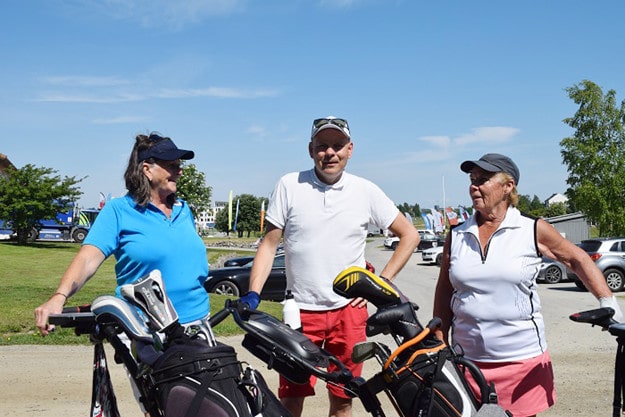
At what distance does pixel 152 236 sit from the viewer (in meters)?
3.66

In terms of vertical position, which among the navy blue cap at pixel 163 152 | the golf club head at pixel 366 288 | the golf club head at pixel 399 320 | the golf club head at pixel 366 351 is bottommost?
the golf club head at pixel 366 351

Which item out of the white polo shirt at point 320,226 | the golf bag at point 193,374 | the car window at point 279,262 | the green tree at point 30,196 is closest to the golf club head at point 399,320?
the golf bag at point 193,374

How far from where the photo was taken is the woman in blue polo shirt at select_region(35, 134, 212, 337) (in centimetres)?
362

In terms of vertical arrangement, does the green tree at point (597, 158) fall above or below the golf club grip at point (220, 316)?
above

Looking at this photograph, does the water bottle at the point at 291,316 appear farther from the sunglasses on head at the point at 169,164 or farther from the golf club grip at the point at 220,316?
the sunglasses on head at the point at 169,164

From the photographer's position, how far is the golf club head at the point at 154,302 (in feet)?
8.84

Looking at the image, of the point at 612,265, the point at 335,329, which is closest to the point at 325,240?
the point at 335,329

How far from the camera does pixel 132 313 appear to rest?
9.21 feet

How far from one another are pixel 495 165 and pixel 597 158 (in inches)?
1514

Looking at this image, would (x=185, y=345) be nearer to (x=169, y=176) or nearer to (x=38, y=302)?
(x=169, y=176)

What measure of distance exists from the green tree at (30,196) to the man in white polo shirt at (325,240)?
33430 millimetres

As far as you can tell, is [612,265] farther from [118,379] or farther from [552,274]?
[118,379]

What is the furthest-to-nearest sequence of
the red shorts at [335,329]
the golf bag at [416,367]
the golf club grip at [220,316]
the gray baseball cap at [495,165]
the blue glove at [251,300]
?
the red shorts at [335,329], the gray baseball cap at [495,165], the blue glove at [251,300], the golf club grip at [220,316], the golf bag at [416,367]

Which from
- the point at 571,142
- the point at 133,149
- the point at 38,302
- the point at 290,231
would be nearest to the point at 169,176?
the point at 133,149
